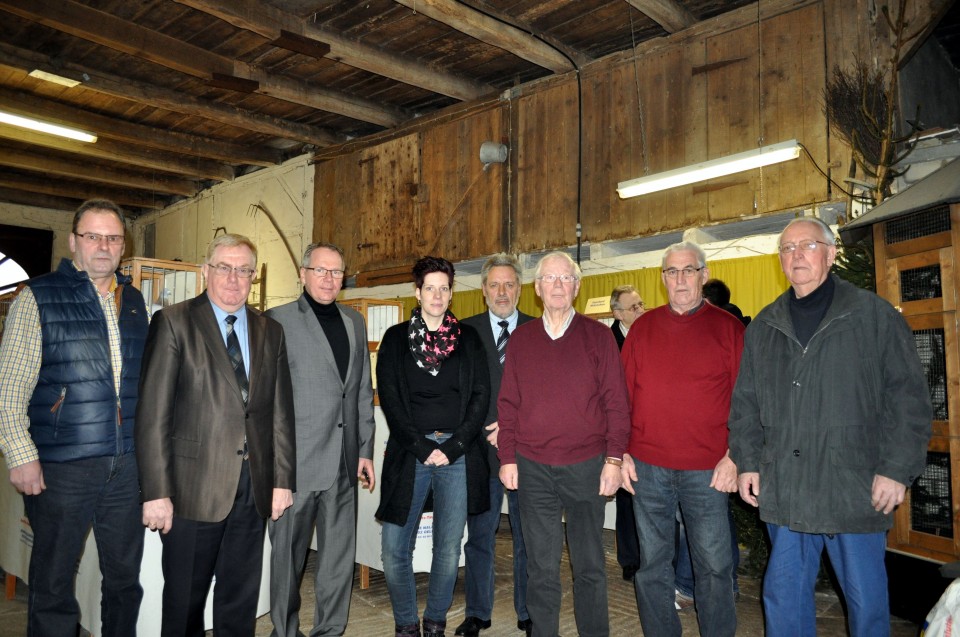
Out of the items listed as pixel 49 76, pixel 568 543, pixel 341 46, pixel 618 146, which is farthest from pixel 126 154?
pixel 568 543

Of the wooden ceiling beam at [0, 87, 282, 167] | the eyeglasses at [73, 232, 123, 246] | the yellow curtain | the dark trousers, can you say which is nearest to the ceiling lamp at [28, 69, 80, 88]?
the wooden ceiling beam at [0, 87, 282, 167]

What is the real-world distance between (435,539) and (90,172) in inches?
495

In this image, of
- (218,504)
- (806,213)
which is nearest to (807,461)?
(218,504)

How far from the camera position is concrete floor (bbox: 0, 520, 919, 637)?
144 inches

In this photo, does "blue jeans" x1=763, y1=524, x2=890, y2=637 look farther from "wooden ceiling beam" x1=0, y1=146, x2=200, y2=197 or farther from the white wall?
"wooden ceiling beam" x1=0, y1=146, x2=200, y2=197

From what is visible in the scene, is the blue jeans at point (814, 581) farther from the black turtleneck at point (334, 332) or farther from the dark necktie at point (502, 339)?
the black turtleneck at point (334, 332)

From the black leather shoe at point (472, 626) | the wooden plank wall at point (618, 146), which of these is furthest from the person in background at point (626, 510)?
the wooden plank wall at point (618, 146)

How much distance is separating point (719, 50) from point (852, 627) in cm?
661

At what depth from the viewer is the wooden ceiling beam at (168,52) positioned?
6.97 m

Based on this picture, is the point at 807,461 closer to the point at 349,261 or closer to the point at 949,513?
the point at 949,513

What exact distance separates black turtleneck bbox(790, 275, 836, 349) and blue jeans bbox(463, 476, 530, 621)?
1.66m

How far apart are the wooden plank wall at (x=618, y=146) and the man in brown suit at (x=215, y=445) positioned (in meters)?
5.89

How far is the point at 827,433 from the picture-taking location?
8.04 ft

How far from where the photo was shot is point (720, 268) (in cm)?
728
